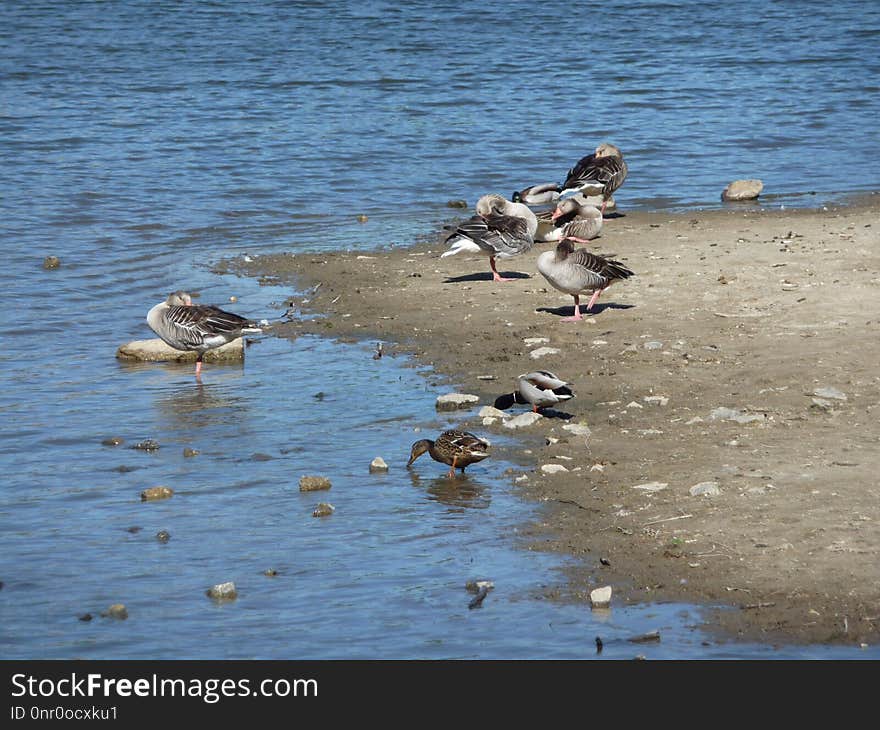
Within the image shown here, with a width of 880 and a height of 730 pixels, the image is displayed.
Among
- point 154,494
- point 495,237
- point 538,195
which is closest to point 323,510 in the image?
point 154,494

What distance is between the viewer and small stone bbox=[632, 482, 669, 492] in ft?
34.4

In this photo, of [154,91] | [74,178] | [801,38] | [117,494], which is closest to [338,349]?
[117,494]

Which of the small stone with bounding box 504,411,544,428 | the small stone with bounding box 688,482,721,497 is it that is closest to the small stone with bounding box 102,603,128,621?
the small stone with bounding box 688,482,721,497

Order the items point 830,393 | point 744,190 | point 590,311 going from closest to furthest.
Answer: point 830,393, point 590,311, point 744,190

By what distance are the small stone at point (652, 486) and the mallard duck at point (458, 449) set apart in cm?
124

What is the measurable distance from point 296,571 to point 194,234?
1295 cm

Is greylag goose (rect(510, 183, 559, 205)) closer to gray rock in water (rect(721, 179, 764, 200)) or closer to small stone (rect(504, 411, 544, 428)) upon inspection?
gray rock in water (rect(721, 179, 764, 200))

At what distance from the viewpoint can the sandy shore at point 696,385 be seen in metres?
9.12

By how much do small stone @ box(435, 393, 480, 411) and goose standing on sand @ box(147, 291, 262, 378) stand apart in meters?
2.83

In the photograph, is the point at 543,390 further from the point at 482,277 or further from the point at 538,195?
the point at 538,195

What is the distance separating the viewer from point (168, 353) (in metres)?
15.5

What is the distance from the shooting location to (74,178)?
25.4 metres

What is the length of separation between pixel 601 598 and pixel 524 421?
11.9 ft
